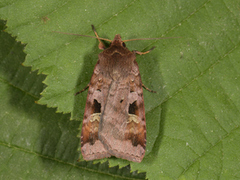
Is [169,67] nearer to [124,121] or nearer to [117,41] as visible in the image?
[117,41]

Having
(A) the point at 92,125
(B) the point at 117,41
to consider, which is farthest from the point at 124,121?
(B) the point at 117,41

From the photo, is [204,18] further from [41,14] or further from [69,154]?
[69,154]

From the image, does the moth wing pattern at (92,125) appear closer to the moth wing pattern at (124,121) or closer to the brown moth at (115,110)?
the brown moth at (115,110)

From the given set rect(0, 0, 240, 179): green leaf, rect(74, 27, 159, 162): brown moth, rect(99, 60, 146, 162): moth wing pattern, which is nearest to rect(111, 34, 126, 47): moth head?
rect(74, 27, 159, 162): brown moth

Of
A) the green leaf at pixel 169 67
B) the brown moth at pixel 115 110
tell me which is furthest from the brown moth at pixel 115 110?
the green leaf at pixel 169 67

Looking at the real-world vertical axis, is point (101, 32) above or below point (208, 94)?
above

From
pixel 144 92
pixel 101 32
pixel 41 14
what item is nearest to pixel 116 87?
pixel 144 92
